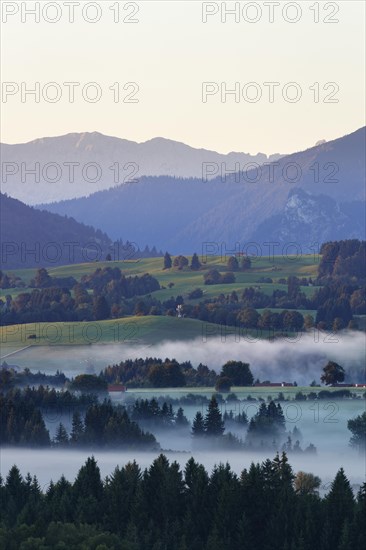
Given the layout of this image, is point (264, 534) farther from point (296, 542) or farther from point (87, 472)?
point (87, 472)

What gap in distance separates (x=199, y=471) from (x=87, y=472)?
9.02m

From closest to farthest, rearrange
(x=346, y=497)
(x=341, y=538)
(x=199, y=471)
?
1. (x=341, y=538)
2. (x=346, y=497)
3. (x=199, y=471)

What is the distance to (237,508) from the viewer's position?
145500 mm

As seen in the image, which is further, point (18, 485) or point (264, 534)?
point (18, 485)

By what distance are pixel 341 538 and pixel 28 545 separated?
21717 millimetres

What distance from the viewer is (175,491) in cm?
15225

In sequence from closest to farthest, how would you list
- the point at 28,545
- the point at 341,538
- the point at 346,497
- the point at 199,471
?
the point at 28,545 < the point at 341,538 < the point at 346,497 < the point at 199,471

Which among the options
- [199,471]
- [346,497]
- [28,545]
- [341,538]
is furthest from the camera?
[199,471]

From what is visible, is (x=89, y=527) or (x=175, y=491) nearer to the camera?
(x=89, y=527)

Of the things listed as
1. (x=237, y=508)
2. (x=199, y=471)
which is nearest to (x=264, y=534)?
(x=237, y=508)

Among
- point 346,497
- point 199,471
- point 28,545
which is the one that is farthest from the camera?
point 199,471

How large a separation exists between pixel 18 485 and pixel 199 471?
15482 millimetres

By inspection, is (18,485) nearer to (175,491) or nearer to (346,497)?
(175,491)

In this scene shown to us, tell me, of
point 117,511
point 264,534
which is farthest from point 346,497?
point 117,511
